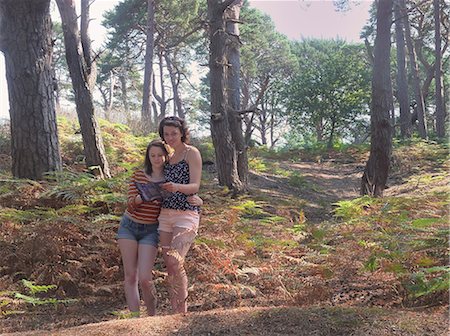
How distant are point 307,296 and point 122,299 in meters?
2.03

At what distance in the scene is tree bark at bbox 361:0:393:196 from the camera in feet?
29.9

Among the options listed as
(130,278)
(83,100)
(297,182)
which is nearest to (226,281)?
(130,278)

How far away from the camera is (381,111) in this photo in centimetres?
916

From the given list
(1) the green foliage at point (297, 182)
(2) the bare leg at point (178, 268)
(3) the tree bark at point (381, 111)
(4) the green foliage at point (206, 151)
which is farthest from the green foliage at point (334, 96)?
(2) the bare leg at point (178, 268)

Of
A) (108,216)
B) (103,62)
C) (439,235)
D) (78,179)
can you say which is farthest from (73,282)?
(103,62)

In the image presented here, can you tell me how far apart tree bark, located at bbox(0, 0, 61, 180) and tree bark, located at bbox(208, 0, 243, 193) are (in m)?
3.14

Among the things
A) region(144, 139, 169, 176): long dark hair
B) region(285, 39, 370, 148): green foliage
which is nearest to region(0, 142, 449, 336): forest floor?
region(144, 139, 169, 176): long dark hair

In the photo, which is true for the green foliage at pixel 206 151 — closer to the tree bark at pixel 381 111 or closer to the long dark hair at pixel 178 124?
the tree bark at pixel 381 111

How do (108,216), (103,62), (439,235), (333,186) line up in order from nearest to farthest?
(439,235) → (108,216) → (333,186) → (103,62)

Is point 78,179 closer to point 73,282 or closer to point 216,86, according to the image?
point 73,282

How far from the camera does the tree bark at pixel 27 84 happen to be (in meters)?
6.54

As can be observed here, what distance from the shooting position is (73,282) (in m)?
4.61

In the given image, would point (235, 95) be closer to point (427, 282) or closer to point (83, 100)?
point (83, 100)

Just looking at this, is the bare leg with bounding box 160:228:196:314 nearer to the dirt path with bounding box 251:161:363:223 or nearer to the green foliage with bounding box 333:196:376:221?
the green foliage with bounding box 333:196:376:221
